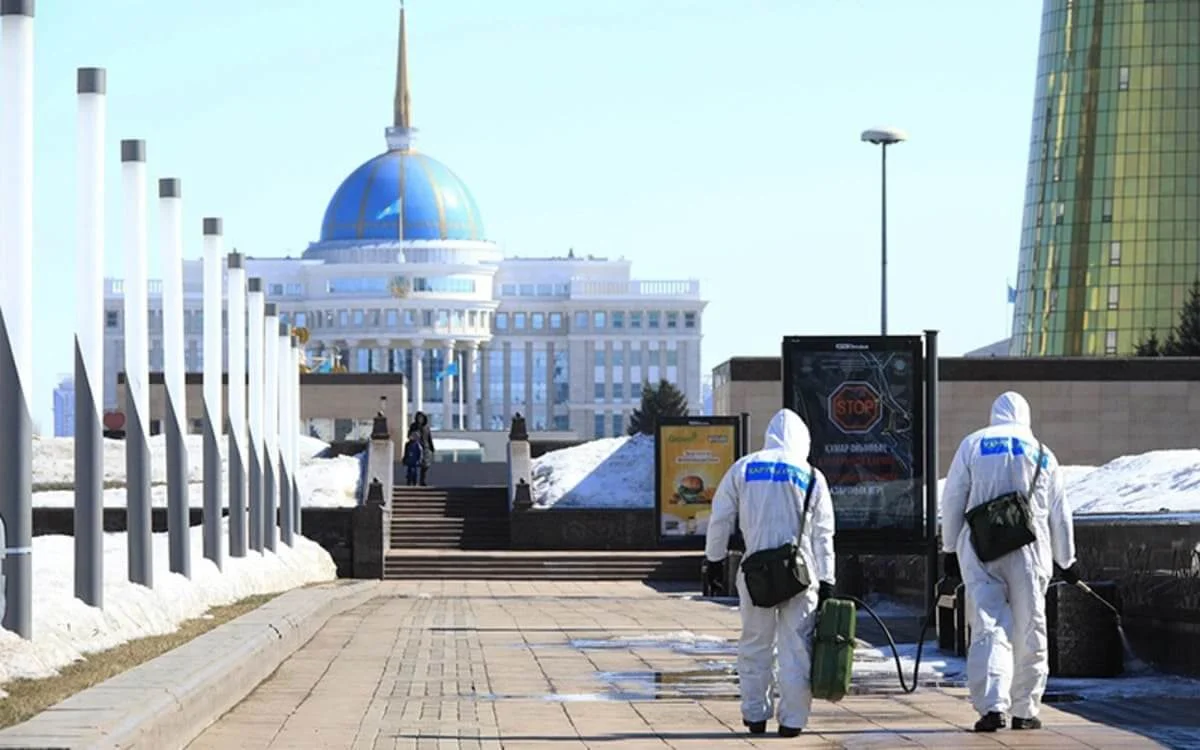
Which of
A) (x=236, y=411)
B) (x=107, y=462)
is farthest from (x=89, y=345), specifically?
(x=107, y=462)

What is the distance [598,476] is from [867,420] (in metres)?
33.9

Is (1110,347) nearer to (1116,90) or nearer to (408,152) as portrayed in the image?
(1116,90)

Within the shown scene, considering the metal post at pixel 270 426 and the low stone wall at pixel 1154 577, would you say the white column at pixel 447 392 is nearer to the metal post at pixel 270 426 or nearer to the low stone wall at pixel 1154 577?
the metal post at pixel 270 426

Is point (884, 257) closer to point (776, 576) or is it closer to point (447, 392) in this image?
point (776, 576)

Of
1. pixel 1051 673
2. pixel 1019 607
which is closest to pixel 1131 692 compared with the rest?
pixel 1051 673

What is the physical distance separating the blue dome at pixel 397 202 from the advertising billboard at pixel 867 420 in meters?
160

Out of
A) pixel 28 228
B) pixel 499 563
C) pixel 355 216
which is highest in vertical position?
pixel 355 216

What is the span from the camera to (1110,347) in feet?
399

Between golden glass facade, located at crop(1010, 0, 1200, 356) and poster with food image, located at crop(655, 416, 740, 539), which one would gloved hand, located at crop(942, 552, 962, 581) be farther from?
golden glass facade, located at crop(1010, 0, 1200, 356)

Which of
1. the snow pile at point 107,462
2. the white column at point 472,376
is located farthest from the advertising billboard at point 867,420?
the white column at point 472,376

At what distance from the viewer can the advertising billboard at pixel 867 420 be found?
21.2m

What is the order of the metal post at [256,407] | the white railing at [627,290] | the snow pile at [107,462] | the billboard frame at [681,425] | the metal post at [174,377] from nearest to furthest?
1. the metal post at [174,377]
2. the metal post at [256,407]
3. the billboard frame at [681,425]
4. the snow pile at [107,462]
5. the white railing at [627,290]

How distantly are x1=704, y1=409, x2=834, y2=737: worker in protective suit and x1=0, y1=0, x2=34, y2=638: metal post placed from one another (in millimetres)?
4894

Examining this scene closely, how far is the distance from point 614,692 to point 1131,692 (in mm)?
3092
